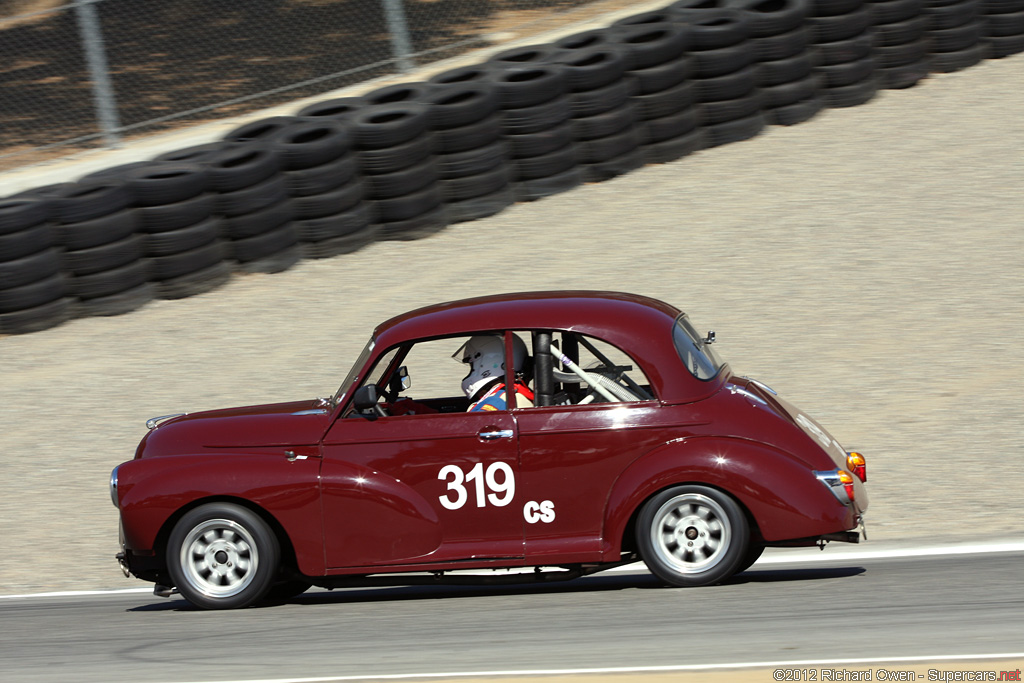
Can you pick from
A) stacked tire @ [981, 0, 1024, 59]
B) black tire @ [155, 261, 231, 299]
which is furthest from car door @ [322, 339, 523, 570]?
stacked tire @ [981, 0, 1024, 59]

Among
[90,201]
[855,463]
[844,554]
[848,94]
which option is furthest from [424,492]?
[848,94]

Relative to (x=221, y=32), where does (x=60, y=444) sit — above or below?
below

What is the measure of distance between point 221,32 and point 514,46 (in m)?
3.49

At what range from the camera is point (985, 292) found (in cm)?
1114

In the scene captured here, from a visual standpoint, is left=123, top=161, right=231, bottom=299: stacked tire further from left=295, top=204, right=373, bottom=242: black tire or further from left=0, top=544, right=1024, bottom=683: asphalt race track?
left=0, top=544, right=1024, bottom=683: asphalt race track

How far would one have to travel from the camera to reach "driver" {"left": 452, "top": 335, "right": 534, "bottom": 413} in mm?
6406

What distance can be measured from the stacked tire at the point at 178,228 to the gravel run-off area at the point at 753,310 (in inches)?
8.2

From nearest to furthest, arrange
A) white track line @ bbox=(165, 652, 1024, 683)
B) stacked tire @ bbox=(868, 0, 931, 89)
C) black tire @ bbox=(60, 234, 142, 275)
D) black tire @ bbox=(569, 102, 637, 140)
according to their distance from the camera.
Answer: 1. white track line @ bbox=(165, 652, 1024, 683)
2. black tire @ bbox=(60, 234, 142, 275)
3. black tire @ bbox=(569, 102, 637, 140)
4. stacked tire @ bbox=(868, 0, 931, 89)

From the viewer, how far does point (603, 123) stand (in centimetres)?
1372

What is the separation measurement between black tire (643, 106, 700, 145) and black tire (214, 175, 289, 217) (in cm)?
415

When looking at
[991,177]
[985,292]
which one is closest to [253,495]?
[985,292]

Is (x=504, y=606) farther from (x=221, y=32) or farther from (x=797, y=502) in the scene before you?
(x=221, y=32)

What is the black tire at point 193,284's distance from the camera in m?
12.3

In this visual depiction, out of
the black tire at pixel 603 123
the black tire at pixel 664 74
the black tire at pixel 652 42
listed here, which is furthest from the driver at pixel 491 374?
the black tire at pixel 652 42
